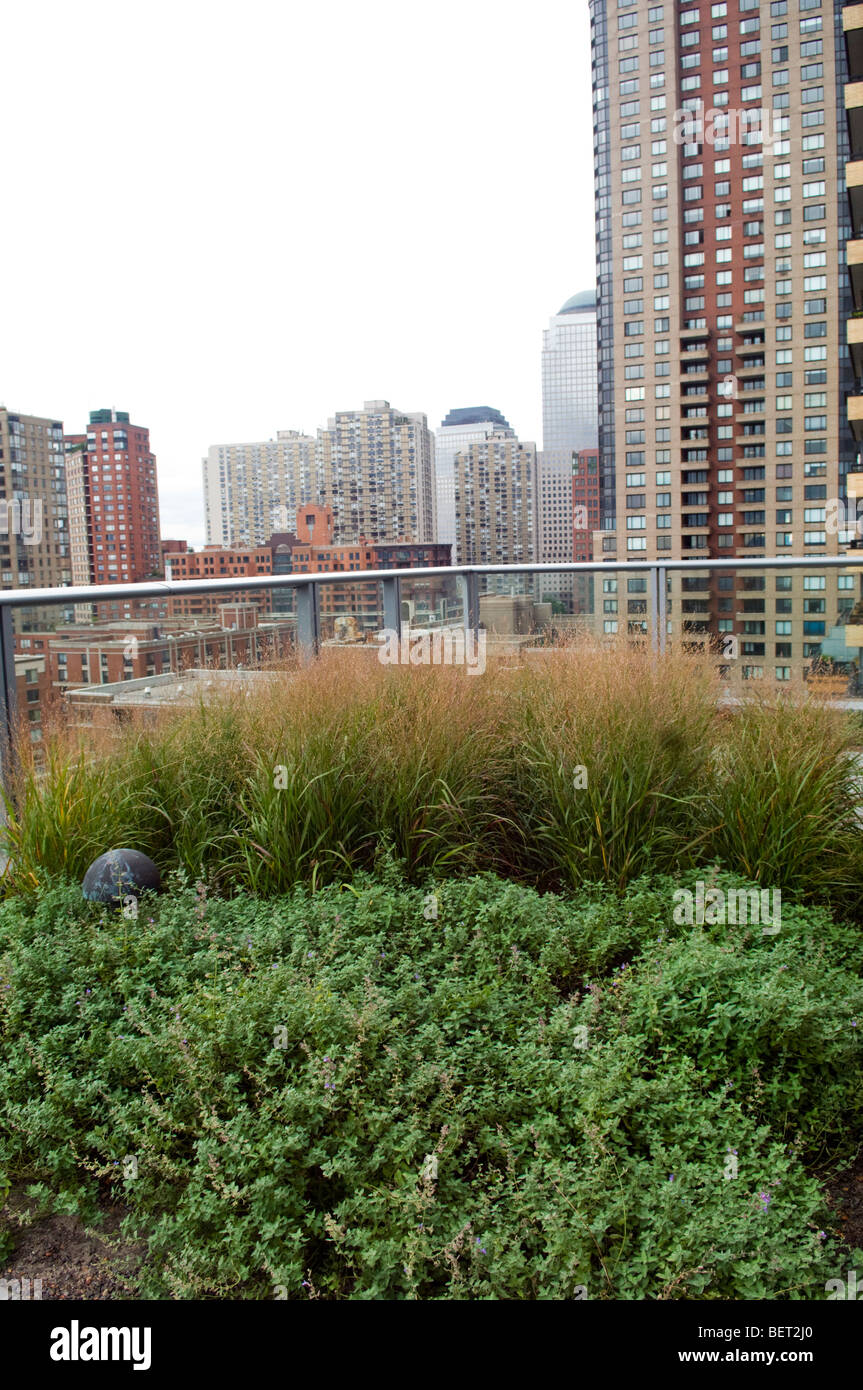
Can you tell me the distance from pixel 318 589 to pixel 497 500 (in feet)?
119

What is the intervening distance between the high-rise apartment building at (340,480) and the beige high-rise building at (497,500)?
191cm

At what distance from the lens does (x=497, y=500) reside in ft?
131

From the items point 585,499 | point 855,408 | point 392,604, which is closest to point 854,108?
point 855,408

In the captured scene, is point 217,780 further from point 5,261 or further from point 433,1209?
point 5,261

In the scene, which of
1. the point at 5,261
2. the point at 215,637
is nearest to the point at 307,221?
the point at 5,261

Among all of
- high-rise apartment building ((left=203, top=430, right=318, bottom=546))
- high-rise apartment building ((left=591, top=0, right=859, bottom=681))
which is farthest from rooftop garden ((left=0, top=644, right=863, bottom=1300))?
high-rise apartment building ((left=591, top=0, right=859, bottom=681))

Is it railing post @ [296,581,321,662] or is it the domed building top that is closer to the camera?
railing post @ [296,581,321,662]

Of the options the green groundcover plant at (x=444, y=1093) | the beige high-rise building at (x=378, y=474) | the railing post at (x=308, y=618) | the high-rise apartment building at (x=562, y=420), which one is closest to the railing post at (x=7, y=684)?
the green groundcover plant at (x=444, y=1093)

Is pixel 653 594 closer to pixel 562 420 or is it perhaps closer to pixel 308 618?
pixel 308 618

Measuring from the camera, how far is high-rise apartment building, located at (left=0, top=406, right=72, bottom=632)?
126 ft

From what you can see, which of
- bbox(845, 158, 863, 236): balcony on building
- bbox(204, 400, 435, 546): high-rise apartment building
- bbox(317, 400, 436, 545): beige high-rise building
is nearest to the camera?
bbox(845, 158, 863, 236): balcony on building

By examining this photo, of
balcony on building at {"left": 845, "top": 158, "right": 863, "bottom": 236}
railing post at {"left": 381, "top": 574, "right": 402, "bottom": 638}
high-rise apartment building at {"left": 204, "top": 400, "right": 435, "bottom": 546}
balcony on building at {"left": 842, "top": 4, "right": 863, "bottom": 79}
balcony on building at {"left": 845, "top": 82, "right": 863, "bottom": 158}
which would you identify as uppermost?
balcony on building at {"left": 842, "top": 4, "right": 863, "bottom": 79}

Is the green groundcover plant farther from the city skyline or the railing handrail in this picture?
the city skyline

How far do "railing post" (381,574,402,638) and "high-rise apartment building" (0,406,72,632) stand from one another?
3442cm
